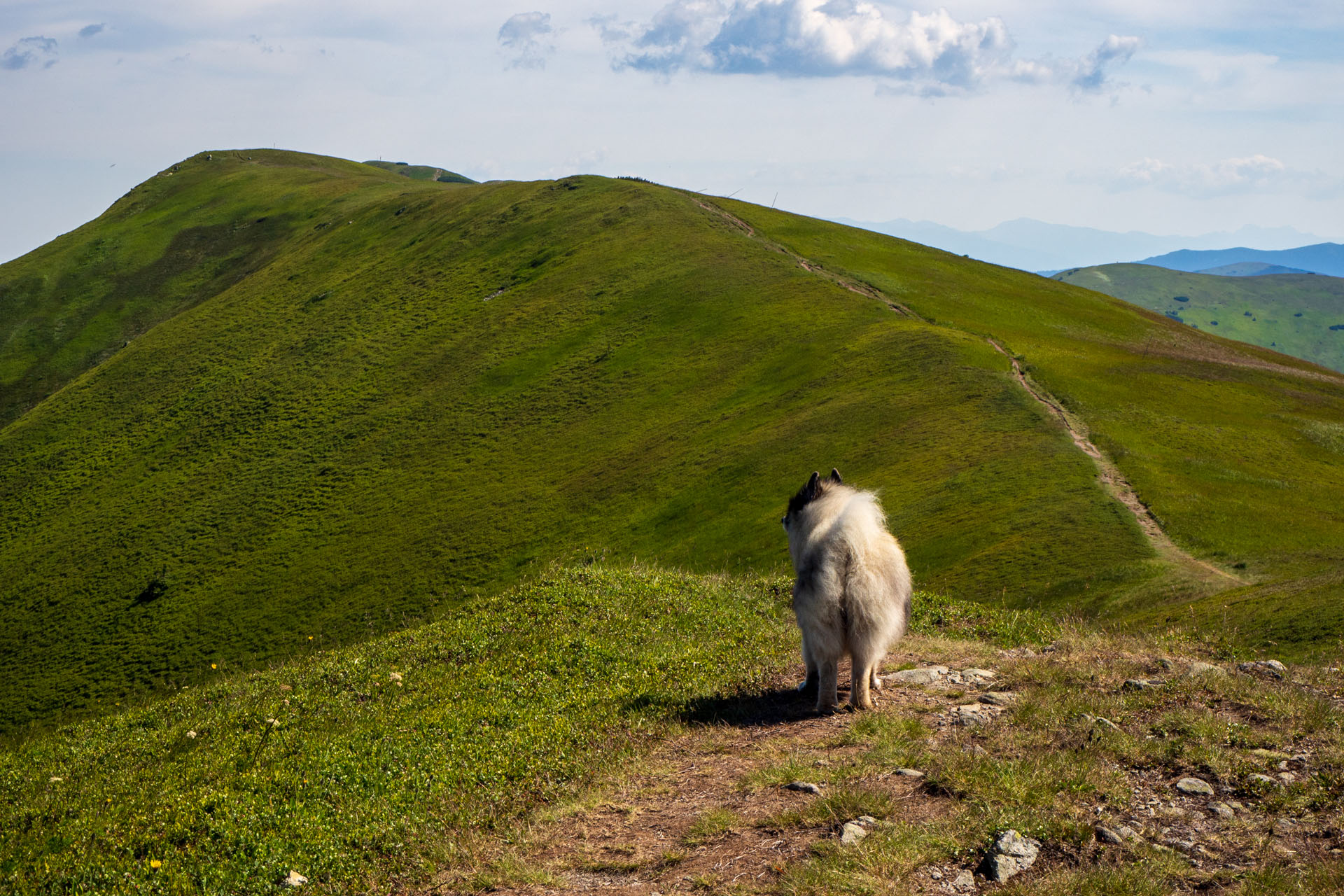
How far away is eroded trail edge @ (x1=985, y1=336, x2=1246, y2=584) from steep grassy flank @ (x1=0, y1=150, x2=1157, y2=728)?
1.08 m

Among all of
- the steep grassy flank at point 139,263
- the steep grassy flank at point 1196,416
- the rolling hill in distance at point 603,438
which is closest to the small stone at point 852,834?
the rolling hill in distance at point 603,438

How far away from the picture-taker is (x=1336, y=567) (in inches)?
1011

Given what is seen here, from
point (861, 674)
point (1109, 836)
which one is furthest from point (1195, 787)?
point (861, 674)

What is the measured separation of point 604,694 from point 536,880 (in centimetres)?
524

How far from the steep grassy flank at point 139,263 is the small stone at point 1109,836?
441 feet

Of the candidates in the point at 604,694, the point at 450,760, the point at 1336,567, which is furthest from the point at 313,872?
the point at 1336,567

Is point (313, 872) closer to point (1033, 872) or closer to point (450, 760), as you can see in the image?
point (450, 760)

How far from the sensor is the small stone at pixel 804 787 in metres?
9.26

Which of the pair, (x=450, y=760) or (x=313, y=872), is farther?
(x=450, y=760)

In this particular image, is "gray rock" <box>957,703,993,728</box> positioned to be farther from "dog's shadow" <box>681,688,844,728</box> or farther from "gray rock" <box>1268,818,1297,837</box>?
"gray rock" <box>1268,818,1297,837</box>

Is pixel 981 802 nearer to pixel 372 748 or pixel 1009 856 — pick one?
pixel 1009 856

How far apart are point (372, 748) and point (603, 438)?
183 feet

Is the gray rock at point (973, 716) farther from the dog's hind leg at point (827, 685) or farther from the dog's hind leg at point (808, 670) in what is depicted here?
the dog's hind leg at point (808, 670)

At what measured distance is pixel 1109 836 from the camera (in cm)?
775
